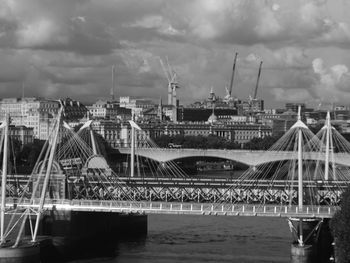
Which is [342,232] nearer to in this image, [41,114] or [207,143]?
[207,143]

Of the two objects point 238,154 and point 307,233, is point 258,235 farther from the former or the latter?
point 238,154

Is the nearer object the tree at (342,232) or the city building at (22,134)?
the tree at (342,232)

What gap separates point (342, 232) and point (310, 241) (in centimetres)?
458

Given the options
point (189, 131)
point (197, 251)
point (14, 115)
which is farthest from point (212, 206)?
point (14, 115)

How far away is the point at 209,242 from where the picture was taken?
46656mm

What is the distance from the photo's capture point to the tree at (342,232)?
3522 centimetres

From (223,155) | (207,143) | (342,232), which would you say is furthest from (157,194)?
(207,143)

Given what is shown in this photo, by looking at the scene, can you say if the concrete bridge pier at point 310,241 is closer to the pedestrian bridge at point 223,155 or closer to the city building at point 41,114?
the pedestrian bridge at point 223,155

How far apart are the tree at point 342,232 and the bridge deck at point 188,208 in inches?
125

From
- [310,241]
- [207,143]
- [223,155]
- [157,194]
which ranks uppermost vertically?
[207,143]

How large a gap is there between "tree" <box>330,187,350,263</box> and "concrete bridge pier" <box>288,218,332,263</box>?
7.32ft

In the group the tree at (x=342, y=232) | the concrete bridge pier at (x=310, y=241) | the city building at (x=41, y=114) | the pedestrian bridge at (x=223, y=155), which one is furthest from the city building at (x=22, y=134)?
the tree at (x=342, y=232)

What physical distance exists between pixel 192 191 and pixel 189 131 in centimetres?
12430

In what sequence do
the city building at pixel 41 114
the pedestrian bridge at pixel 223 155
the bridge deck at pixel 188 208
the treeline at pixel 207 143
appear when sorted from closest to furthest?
the bridge deck at pixel 188 208, the pedestrian bridge at pixel 223 155, the treeline at pixel 207 143, the city building at pixel 41 114
